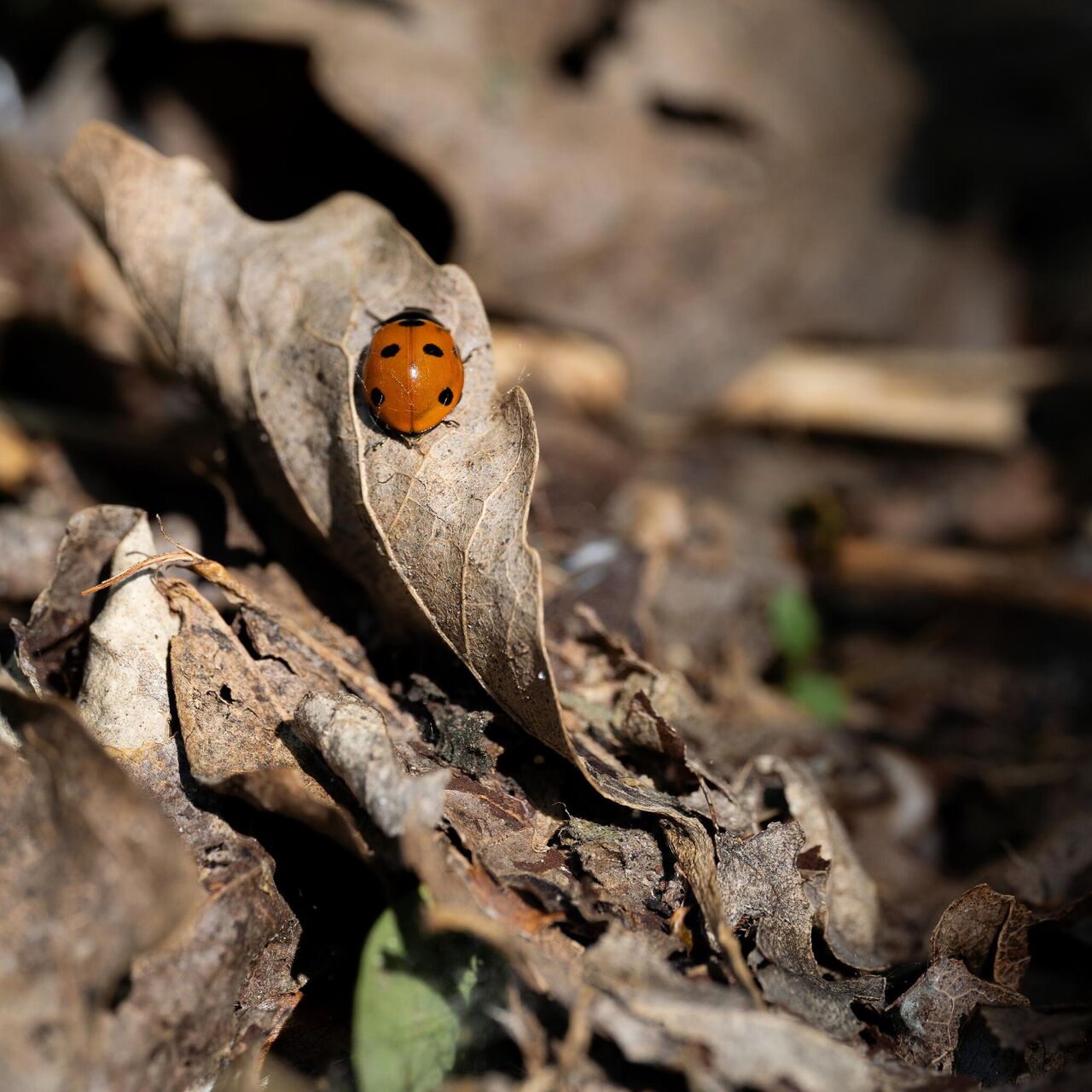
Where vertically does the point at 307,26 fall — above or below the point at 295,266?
above

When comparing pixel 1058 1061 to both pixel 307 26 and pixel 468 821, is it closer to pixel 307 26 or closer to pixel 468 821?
pixel 468 821

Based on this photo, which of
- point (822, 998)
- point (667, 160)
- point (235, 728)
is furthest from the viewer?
point (667, 160)

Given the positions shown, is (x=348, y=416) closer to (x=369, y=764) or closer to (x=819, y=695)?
(x=369, y=764)

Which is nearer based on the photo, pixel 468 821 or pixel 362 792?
pixel 362 792

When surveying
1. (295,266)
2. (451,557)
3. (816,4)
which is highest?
(816,4)

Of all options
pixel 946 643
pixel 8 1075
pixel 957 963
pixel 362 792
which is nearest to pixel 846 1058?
pixel 957 963

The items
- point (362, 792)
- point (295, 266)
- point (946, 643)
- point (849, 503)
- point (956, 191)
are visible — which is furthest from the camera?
→ point (956, 191)

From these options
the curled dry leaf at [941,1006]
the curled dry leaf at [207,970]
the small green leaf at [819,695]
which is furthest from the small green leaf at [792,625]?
the curled dry leaf at [207,970]

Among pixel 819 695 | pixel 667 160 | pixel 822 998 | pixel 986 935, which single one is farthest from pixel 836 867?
pixel 667 160
